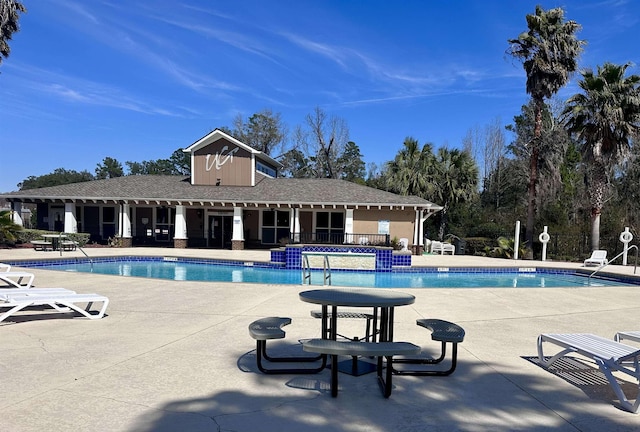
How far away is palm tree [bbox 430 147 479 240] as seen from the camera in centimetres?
2803

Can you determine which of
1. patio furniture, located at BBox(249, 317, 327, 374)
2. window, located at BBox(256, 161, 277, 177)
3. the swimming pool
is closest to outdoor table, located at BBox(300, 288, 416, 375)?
patio furniture, located at BBox(249, 317, 327, 374)

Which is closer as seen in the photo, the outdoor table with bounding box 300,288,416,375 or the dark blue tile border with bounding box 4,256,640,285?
the outdoor table with bounding box 300,288,416,375

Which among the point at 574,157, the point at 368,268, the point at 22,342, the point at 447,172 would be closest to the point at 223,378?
the point at 22,342

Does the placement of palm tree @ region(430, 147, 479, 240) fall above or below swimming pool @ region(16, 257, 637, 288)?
above

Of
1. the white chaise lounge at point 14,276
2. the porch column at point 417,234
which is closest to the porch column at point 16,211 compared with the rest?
the white chaise lounge at point 14,276

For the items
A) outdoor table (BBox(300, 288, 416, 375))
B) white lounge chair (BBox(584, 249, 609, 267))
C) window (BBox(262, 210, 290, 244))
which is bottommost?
white lounge chair (BBox(584, 249, 609, 267))

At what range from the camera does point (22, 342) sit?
5.04m

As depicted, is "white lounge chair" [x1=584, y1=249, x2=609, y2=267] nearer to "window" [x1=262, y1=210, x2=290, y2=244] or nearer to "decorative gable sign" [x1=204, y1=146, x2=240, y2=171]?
"window" [x1=262, y1=210, x2=290, y2=244]

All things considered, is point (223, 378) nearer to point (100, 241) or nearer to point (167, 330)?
point (167, 330)

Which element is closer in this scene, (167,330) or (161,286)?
(167,330)

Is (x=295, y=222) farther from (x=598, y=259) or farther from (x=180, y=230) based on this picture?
(x=598, y=259)

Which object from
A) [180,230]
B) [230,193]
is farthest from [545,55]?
[180,230]

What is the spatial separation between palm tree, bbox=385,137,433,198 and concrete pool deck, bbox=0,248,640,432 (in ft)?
68.9

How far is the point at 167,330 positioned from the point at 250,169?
20.3m
